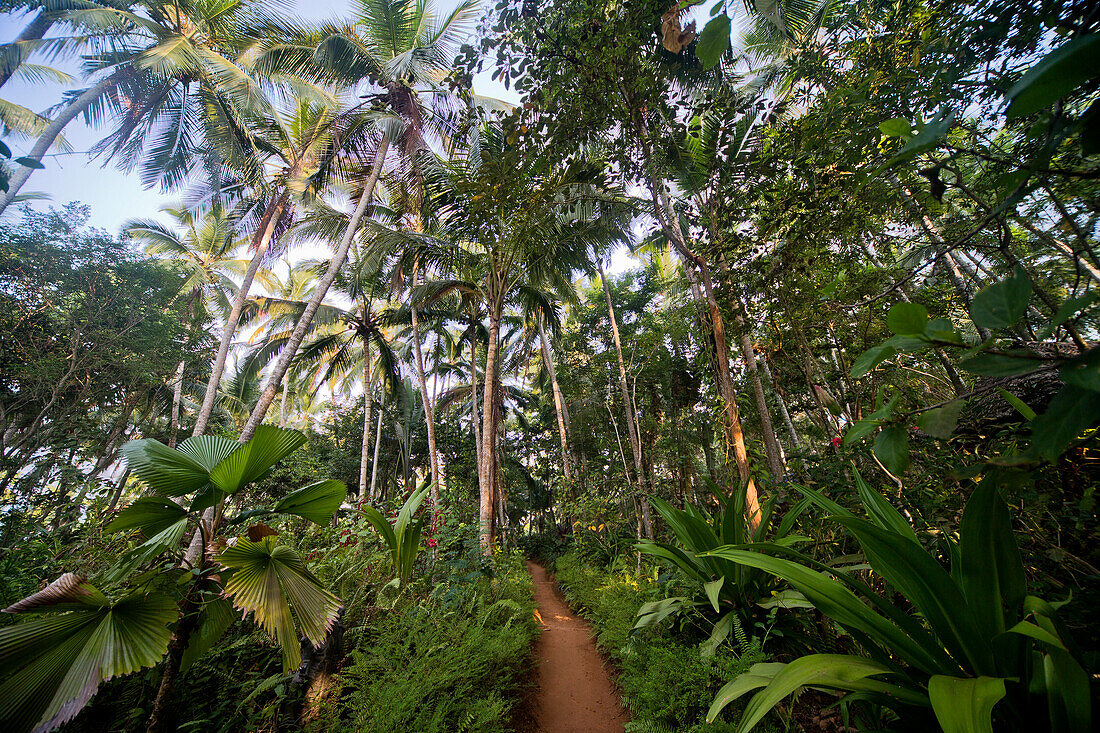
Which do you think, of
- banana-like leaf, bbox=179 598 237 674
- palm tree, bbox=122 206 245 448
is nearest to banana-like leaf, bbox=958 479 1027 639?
banana-like leaf, bbox=179 598 237 674

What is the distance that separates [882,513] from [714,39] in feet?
6.58

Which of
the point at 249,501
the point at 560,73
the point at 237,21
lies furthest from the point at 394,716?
the point at 237,21

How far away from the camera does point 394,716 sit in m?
2.08

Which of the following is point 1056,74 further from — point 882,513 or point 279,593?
point 279,593

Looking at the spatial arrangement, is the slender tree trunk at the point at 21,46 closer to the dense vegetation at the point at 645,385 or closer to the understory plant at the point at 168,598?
the dense vegetation at the point at 645,385

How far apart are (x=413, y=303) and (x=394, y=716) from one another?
7.82 m

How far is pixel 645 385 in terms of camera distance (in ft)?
28.3

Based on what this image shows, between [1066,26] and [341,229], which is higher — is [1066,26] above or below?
below

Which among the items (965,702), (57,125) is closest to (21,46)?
(57,125)

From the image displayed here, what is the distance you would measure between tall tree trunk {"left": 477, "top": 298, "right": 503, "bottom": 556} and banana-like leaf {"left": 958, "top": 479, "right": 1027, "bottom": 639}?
435cm

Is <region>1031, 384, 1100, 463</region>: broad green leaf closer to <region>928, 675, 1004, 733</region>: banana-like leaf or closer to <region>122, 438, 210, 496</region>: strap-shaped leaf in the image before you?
<region>928, 675, 1004, 733</region>: banana-like leaf

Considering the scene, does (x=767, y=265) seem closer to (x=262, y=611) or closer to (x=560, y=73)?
(x=560, y=73)

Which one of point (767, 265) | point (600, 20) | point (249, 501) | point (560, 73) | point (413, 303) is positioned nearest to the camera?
point (600, 20)

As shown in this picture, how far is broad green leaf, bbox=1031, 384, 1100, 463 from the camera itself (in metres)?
0.50
